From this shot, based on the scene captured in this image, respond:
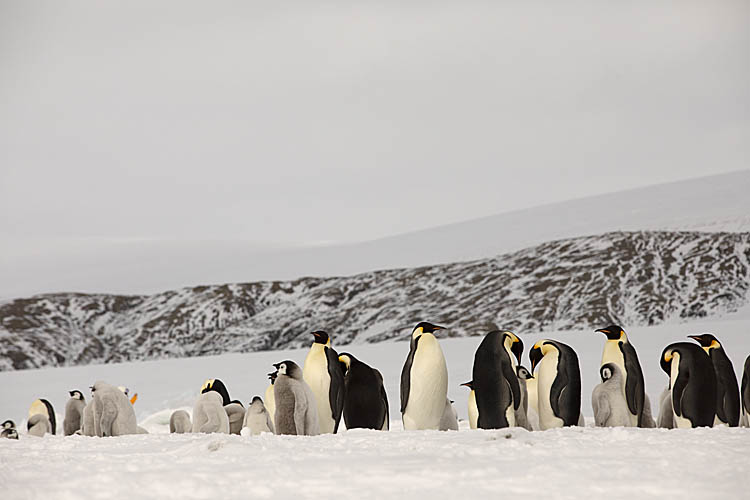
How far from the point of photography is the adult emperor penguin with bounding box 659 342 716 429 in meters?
4.60

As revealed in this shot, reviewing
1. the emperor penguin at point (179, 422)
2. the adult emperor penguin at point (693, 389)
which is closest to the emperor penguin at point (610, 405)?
the adult emperor penguin at point (693, 389)

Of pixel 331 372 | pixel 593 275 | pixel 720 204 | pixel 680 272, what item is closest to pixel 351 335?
pixel 593 275

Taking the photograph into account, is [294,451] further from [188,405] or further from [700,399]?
[188,405]

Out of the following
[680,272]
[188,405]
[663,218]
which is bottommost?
[188,405]

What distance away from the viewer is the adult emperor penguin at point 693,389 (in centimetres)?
460

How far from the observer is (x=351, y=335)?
46.2 feet

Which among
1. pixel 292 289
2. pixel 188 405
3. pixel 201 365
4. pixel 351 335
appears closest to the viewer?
pixel 188 405

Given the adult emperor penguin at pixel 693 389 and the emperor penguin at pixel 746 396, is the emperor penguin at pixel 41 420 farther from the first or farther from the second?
the emperor penguin at pixel 746 396

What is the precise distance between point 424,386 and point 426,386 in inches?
0.5

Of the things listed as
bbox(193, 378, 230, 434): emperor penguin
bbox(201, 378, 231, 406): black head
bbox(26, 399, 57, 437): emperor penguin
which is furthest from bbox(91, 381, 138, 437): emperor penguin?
bbox(26, 399, 57, 437): emperor penguin

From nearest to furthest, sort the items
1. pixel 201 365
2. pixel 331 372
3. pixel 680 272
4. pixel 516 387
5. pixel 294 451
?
pixel 294 451, pixel 516 387, pixel 331 372, pixel 201 365, pixel 680 272

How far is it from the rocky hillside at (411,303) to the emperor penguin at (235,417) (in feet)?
25.3

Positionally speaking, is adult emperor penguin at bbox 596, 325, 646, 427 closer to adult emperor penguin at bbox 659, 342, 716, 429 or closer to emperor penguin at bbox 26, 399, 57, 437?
adult emperor penguin at bbox 659, 342, 716, 429

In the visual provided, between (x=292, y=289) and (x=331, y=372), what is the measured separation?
1132 cm
